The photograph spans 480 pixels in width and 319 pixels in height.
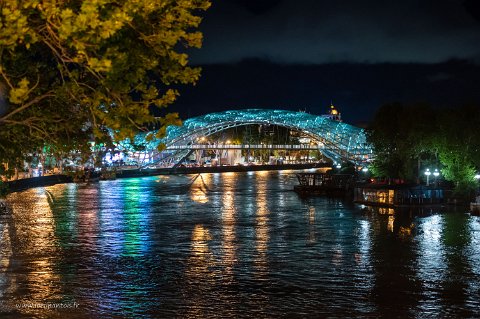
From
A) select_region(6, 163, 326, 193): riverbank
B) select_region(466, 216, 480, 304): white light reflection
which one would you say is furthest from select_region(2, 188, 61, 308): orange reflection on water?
select_region(466, 216, 480, 304): white light reflection

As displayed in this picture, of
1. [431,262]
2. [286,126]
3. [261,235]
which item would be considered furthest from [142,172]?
[431,262]

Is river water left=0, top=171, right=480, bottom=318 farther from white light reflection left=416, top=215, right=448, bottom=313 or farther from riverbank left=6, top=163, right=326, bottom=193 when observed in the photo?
riverbank left=6, top=163, right=326, bottom=193

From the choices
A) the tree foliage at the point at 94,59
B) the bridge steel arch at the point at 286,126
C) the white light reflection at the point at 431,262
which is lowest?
the white light reflection at the point at 431,262

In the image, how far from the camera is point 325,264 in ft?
72.5

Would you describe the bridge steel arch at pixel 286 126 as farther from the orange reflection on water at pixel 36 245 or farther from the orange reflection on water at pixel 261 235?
the orange reflection on water at pixel 36 245

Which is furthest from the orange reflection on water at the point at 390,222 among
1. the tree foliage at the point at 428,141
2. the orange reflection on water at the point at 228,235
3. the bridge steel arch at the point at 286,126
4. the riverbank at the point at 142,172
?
the bridge steel arch at the point at 286,126

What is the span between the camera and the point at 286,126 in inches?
4473

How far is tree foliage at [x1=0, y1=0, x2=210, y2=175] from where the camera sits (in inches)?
289

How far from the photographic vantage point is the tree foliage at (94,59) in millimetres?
7332

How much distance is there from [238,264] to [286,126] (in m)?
92.5

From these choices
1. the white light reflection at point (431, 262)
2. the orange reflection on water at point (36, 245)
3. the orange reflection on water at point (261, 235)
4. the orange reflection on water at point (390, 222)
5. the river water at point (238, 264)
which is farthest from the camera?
the orange reflection on water at point (390, 222)

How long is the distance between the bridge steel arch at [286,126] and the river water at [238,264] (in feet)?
239

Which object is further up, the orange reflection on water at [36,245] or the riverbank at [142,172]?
the riverbank at [142,172]

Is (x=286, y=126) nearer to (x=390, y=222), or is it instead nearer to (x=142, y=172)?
(x=142, y=172)
